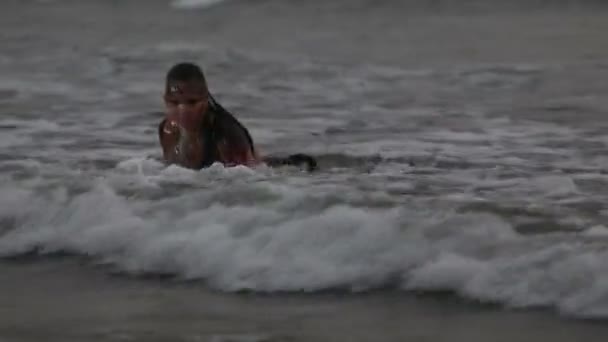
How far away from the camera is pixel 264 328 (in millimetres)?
4055

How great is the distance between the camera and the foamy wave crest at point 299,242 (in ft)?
14.1

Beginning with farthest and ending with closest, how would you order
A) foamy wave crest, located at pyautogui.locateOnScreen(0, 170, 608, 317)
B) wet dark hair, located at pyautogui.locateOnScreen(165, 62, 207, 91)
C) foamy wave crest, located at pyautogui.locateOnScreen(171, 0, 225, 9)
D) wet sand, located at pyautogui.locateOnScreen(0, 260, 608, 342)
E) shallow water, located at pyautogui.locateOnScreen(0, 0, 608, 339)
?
foamy wave crest, located at pyautogui.locateOnScreen(171, 0, 225, 9), wet dark hair, located at pyautogui.locateOnScreen(165, 62, 207, 91), shallow water, located at pyautogui.locateOnScreen(0, 0, 608, 339), foamy wave crest, located at pyautogui.locateOnScreen(0, 170, 608, 317), wet sand, located at pyautogui.locateOnScreen(0, 260, 608, 342)

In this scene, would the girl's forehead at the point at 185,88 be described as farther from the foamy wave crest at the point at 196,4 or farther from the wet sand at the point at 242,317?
the foamy wave crest at the point at 196,4

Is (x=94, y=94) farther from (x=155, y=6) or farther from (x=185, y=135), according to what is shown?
(x=155, y=6)

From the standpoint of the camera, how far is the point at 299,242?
478 centimetres

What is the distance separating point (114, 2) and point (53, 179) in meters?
9.78

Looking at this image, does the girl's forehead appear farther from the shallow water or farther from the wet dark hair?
the shallow water

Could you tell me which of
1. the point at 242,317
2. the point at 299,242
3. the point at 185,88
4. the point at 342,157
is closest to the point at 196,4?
the point at 342,157

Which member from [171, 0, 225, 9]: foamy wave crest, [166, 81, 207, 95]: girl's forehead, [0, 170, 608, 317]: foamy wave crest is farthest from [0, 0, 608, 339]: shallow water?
[171, 0, 225, 9]: foamy wave crest

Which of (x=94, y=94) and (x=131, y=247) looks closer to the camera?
(x=131, y=247)

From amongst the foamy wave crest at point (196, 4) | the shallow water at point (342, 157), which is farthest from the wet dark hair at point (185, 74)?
the foamy wave crest at point (196, 4)

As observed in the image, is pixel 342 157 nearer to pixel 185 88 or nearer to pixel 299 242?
pixel 185 88

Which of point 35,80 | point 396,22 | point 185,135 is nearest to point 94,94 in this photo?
point 35,80

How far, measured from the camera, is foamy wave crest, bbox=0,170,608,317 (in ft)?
14.1
